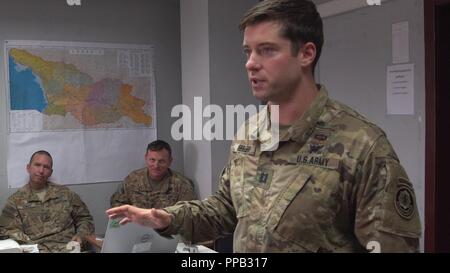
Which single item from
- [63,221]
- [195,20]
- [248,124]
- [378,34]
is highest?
[195,20]

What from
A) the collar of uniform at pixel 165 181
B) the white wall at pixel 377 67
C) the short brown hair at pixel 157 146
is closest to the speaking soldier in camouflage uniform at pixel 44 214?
the collar of uniform at pixel 165 181

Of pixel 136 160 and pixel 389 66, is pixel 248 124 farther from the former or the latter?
pixel 136 160

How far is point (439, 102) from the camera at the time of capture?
2381 millimetres

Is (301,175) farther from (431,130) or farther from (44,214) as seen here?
(44,214)

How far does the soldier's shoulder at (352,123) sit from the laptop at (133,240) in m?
0.65

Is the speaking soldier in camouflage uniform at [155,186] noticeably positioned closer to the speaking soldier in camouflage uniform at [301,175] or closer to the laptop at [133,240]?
the laptop at [133,240]

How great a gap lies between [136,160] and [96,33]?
3.14 feet

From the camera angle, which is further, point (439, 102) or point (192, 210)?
point (439, 102)

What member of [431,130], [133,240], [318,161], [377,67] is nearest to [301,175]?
[318,161]

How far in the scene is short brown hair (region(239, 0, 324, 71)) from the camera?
4.06 feet

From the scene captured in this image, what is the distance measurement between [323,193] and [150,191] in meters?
2.44

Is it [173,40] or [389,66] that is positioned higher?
[173,40]
